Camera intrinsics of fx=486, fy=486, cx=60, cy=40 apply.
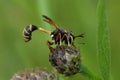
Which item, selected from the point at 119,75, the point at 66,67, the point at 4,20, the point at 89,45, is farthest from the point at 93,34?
the point at 66,67

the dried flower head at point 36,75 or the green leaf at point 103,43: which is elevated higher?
the green leaf at point 103,43

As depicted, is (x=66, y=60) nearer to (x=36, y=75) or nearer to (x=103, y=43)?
(x=36, y=75)

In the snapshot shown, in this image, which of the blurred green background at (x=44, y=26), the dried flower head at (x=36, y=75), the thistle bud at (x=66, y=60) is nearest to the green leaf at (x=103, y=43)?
the thistle bud at (x=66, y=60)

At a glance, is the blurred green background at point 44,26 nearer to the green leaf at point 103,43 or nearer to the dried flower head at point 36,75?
the green leaf at point 103,43

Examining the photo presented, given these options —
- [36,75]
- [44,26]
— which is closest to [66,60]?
[36,75]

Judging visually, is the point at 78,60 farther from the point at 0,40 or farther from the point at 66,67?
the point at 0,40

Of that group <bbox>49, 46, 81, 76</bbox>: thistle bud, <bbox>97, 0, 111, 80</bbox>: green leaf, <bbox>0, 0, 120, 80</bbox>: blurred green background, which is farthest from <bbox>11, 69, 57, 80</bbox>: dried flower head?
<bbox>0, 0, 120, 80</bbox>: blurred green background
